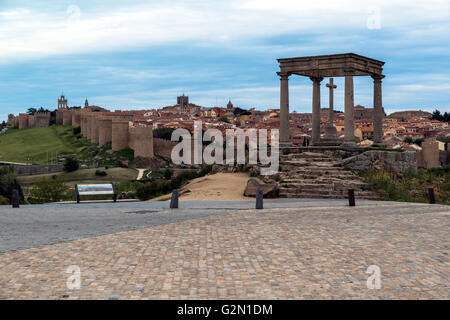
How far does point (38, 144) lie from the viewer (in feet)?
434

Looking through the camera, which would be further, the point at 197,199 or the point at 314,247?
the point at 197,199

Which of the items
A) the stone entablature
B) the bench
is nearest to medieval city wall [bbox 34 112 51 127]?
the stone entablature

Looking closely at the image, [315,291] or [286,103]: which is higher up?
[286,103]

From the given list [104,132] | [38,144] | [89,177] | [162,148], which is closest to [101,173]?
[89,177]

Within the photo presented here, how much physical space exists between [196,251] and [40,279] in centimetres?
274

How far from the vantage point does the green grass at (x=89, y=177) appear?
79250 millimetres

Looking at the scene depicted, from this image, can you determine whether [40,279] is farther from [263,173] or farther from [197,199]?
[263,173]

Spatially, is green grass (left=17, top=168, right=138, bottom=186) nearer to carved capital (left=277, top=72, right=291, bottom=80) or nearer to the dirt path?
carved capital (left=277, top=72, right=291, bottom=80)

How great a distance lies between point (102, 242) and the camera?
971 centimetres

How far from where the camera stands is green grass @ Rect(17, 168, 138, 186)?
260 feet

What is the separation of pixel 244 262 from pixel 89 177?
250 feet

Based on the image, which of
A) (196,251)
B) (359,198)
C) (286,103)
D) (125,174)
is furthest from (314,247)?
(125,174)

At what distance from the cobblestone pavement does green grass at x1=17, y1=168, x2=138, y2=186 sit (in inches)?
2686
